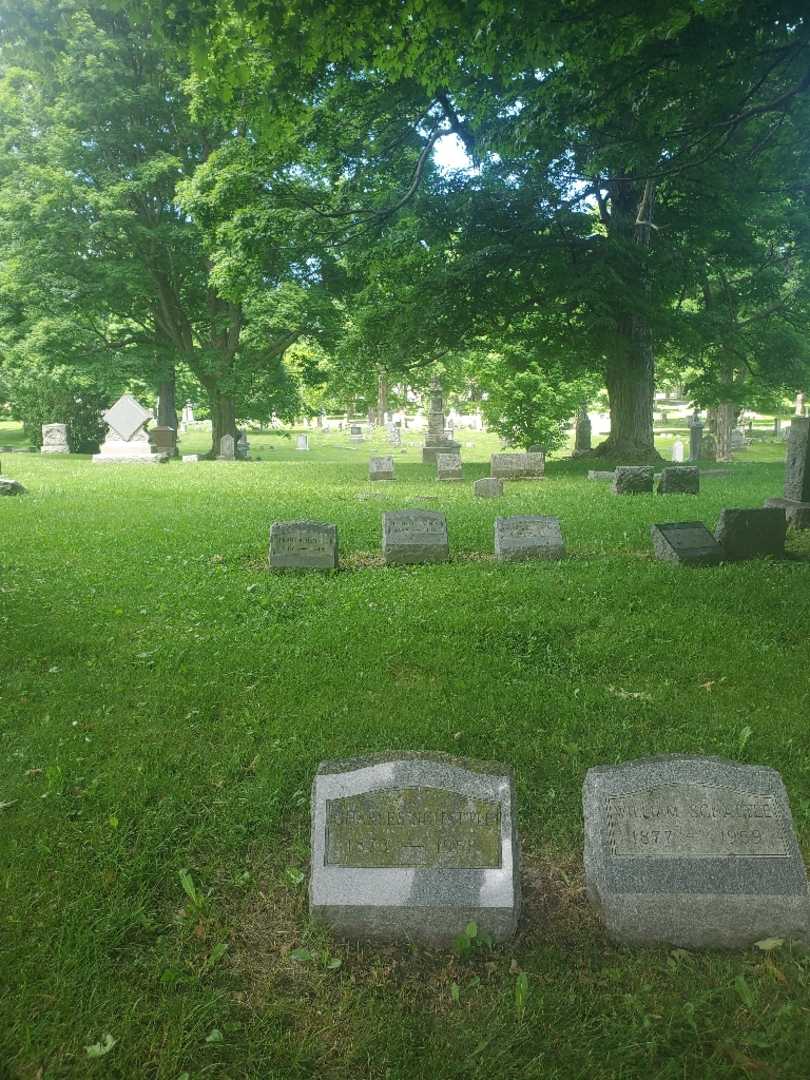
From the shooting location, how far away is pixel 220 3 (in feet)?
24.8

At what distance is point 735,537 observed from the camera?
9.77 metres

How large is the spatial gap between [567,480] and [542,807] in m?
15.9

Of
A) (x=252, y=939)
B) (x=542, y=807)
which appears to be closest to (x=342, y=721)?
(x=542, y=807)

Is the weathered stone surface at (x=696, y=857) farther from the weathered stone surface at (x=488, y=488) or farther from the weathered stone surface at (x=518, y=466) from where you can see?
the weathered stone surface at (x=518, y=466)

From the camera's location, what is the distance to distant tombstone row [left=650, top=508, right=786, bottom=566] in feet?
31.7

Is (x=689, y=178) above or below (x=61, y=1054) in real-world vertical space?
above

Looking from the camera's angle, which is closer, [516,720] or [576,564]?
[516,720]

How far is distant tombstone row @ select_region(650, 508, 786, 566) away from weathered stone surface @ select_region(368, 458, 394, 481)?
1161 centimetres

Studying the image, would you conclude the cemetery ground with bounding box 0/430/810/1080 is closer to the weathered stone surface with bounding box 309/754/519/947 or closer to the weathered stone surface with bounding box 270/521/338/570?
the weathered stone surface with bounding box 309/754/519/947

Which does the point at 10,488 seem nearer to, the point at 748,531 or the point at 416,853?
the point at 748,531

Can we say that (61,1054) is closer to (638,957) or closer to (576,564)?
(638,957)

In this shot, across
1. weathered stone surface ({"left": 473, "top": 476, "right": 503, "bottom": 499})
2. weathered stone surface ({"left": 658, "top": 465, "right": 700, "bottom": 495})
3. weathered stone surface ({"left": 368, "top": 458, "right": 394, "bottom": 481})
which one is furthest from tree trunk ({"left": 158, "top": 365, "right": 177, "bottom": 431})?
weathered stone surface ({"left": 658, "top": 465, "right": 700, "bottom": 495})

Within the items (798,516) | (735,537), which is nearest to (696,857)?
(735,537)

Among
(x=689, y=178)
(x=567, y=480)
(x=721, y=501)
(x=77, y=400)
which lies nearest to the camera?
(x=721, y=501)
